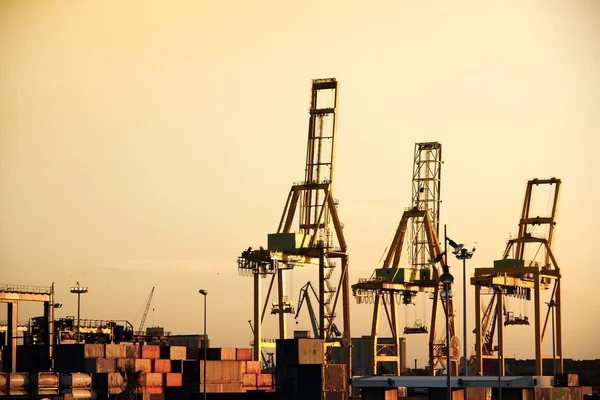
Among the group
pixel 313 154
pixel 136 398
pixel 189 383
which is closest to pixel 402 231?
pixel 313 154

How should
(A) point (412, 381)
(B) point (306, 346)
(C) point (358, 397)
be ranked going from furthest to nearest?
(C) point (358, 397)
(A) point (412, 381)
(B) point (306, 346)

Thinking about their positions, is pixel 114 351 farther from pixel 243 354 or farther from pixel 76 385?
pixel 243 354

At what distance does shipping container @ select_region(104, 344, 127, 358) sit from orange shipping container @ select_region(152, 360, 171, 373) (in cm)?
298

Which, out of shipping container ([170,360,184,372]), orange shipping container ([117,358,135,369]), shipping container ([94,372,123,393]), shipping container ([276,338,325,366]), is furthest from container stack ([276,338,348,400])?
shipping container ([170,360,184,372])

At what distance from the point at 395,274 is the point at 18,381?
136 feet

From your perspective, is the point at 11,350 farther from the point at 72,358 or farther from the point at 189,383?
the point at 189,383

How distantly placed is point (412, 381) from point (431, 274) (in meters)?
15.6

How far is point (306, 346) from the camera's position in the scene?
96000mm

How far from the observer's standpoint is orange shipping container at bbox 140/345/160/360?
370 feet

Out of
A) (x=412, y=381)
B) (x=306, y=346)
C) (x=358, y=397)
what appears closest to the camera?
(x=306, y=346)

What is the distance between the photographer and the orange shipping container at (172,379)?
4348 inches

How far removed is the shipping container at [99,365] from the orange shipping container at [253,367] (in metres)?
14.3

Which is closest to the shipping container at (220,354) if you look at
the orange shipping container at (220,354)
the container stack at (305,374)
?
the orange shipping container at (220,354)

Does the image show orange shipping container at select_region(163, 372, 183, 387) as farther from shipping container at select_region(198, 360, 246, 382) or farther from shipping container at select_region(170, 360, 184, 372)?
shipping container at select_region(198, 360, 246, 382)
